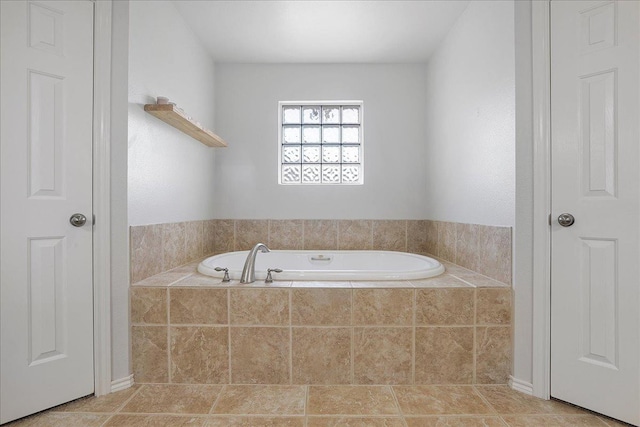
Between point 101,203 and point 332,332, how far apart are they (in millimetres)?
1290

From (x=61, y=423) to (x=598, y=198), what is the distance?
2.50 m

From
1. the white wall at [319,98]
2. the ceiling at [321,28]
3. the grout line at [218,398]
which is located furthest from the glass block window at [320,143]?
the grout line at [218,398]

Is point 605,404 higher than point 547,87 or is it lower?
lower

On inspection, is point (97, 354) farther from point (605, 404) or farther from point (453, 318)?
point (605, 404)

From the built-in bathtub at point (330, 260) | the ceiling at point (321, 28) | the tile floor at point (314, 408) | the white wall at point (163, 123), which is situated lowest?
the tile floor at point (314, 408)

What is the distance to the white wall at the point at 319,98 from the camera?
3.01 m

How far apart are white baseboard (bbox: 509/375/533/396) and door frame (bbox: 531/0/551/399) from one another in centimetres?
2

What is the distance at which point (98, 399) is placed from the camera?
1563mm

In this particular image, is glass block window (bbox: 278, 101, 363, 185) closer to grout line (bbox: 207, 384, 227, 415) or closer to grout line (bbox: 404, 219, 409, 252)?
grout line (bbox: 404, 219, 409, 252)

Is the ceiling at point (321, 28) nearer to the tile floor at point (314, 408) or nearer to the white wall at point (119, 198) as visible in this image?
the white wall at point (119, 198)

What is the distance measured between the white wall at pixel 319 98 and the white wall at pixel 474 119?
0.65 ft

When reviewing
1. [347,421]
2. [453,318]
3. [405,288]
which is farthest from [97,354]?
[453,318]

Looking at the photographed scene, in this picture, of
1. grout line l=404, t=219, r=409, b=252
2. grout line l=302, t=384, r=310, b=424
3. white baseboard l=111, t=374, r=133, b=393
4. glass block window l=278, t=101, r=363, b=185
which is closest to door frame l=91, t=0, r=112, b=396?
white baseboard l=111, t=374, r=133, b=393

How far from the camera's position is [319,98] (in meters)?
3.02
